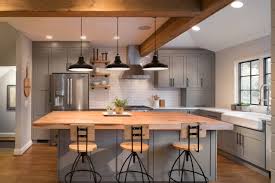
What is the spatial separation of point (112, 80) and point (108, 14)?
393cm

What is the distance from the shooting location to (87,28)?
208 inches

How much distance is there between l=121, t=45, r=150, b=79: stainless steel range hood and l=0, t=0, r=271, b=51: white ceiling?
327 millimetres

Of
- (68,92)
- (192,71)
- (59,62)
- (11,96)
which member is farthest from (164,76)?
(11,96)

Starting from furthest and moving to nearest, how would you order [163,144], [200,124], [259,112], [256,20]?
1. [259,112]
2. [256,20]
3. [163,144]
4. [200,124]

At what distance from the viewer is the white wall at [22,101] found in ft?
17.9

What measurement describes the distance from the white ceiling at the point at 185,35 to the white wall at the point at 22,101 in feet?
1.01

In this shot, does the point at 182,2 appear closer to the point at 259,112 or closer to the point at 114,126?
the point at 114,126

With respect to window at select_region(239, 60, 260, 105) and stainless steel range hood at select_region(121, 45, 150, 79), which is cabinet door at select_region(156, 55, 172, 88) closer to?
stainless steel range hood at select_region(121, 45, 150, 79)

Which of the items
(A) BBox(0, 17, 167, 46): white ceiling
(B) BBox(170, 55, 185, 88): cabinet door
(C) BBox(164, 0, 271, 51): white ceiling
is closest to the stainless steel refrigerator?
(A) BBox(0, 17, 167, 46): white ceiling

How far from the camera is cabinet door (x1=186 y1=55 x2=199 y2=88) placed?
7.05 meters

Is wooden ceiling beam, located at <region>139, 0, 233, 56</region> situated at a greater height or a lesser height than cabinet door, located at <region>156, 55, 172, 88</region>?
greater

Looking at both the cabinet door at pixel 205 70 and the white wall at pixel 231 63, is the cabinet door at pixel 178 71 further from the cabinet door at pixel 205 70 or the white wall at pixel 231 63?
the white wall at pixel 231 63

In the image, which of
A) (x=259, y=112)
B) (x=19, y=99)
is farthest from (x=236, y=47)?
(x=19, y=99)

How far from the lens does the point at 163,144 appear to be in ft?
12.5
